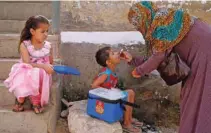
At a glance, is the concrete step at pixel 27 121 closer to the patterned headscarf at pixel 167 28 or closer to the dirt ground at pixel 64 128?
the dirt ground at pixel 64 128

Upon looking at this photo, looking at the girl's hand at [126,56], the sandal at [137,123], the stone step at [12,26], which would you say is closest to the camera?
the girl's hand at [126,56]

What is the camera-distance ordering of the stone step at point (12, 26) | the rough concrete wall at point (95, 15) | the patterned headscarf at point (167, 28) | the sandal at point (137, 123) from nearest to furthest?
the patterned headscarf at point (167, 28) < the sandal at point (137, 123) < the rough concrete wall at point (95, 15) < the stone step at point (12, 26)

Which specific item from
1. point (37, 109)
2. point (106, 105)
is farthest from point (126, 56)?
point (37, 109)

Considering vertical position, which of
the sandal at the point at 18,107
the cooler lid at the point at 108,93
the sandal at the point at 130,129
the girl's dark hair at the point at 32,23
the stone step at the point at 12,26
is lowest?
the sandal at the point at 130,129

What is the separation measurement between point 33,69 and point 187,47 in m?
1.50

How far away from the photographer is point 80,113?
3701mm

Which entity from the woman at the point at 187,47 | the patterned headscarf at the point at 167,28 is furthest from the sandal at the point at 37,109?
the patterned headscarf at the point at 167,28

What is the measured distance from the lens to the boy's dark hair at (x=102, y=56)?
3.79 m

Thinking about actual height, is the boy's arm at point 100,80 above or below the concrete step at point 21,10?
below

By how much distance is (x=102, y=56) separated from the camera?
3801 millimetres

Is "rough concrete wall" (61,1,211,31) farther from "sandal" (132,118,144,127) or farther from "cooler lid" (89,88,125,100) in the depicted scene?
"sandal" (132,118,144,127)

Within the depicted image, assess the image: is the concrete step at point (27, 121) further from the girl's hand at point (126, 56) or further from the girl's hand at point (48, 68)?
the girl's hand at point (126, 56)

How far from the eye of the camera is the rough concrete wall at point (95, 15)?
4.30m

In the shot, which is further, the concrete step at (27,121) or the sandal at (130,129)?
the sandal at (130,129)
